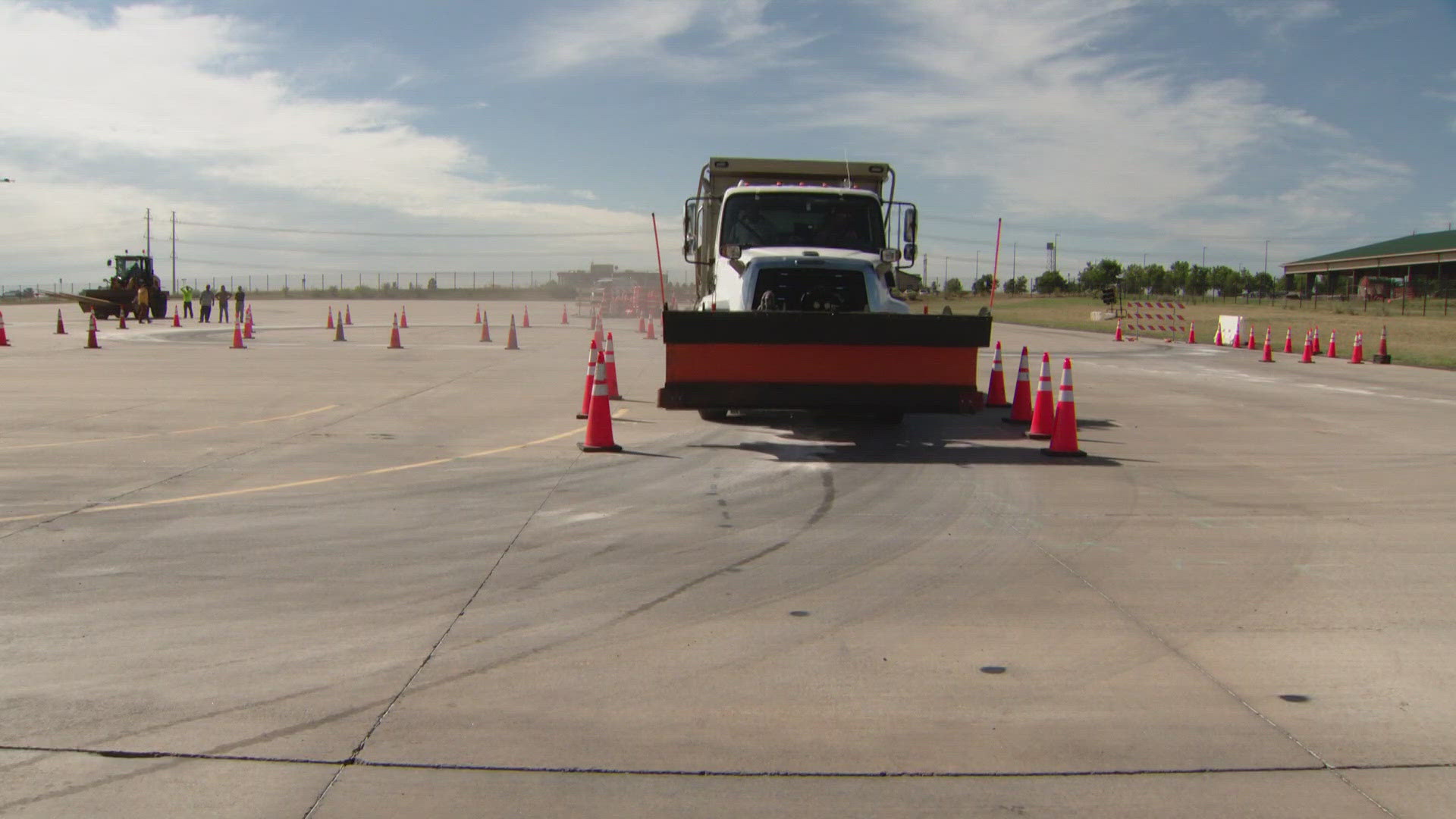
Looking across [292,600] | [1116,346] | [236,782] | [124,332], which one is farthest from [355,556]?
[124,332]

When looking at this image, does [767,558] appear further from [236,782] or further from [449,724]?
[236,782]

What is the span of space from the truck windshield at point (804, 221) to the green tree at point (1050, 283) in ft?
324

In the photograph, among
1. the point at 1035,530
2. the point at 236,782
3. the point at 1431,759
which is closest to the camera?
the point at 236,782

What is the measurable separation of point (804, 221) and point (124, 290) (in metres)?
39.7

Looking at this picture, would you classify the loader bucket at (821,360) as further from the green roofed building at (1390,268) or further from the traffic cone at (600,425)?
the green roofed building at (1390,268)

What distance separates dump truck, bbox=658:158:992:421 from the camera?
36.2 feet

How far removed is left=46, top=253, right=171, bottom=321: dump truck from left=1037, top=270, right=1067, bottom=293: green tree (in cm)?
8101

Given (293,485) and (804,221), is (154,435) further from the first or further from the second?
(804,221)

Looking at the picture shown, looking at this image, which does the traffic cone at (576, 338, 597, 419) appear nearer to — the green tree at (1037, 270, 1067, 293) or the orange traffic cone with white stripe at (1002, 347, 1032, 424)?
the orange traffic cone with white stripe at (1002, 347, 1032, 424)

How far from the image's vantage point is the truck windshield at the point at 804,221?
13.9 metres

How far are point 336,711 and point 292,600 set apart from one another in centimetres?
169

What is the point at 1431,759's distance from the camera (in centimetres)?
423

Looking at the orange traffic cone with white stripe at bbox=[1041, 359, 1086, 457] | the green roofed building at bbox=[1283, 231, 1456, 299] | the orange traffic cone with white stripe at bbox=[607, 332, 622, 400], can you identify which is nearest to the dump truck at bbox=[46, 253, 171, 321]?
the orange traffic cone with white stripe at bbox=[607, 332, 622, 400]

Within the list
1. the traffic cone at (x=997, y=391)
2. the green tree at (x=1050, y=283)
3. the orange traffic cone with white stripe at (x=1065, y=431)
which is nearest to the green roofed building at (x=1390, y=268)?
the green tree at (x=1050, y=283)
